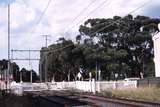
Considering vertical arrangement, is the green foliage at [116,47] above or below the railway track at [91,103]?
above

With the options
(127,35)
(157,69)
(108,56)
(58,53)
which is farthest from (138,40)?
(157,69)

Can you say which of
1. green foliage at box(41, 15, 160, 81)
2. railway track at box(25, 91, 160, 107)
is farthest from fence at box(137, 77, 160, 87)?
green foliage at box(41, 15, 160, 81)

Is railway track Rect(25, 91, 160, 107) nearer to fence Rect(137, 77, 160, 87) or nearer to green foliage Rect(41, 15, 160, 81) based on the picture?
fence Rect(137, 77, 160, 87)

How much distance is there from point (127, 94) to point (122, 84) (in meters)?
17.5

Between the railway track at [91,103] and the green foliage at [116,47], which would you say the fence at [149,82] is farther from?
the green foliage at [116,47]

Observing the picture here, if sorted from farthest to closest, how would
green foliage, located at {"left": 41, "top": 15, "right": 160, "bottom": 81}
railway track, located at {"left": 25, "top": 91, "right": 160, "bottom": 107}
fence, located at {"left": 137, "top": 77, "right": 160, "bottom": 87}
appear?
green foliage, located at {"left": 41, "top": 15, "right": 160, "bottom": 81} < fence, located at {"left": 137, "top": 77, "right": 160, "bottom": 87} < railway track, located at {"left": 25, "top": 91, "right": 160, "bottom": 107}

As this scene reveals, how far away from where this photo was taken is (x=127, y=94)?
159ft

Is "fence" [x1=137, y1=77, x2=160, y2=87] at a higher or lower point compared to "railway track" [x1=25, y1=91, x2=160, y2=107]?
higher

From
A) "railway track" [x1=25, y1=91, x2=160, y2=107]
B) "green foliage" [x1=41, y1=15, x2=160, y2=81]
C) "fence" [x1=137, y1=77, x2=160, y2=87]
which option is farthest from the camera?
"green foliage" [x1=41, y1=15, x2=160, y2=81]

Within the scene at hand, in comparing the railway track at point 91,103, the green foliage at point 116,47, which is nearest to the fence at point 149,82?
the railway track at point 91,103

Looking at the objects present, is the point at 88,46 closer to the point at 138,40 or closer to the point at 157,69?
the point at 138,40

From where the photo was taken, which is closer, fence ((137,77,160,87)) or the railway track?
the railway track

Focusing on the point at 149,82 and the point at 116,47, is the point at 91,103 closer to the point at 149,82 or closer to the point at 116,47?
the point at 149,82

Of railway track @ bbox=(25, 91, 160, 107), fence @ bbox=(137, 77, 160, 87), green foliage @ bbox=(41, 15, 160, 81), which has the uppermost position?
green foliage @ bbox=(41, 15, 160, 81)
